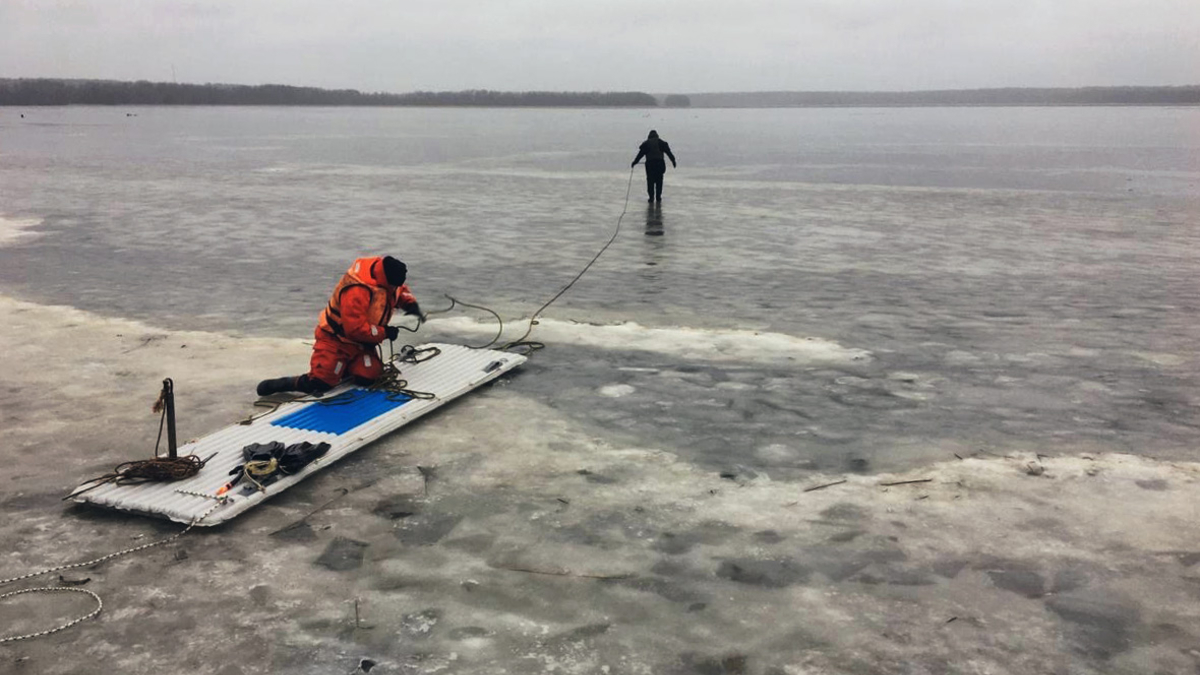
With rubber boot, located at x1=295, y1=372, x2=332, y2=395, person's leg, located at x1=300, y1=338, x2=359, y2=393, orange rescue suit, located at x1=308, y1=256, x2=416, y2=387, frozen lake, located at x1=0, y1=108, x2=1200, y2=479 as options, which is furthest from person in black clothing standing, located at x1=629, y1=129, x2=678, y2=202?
rubber boot, located at x1=295, y1=372, x2=332, y2=395

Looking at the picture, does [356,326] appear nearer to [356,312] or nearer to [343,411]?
[356,312]

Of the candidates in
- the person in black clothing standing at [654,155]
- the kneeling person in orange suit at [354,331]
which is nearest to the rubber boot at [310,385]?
the kneeling person in orange suit at [354,331]

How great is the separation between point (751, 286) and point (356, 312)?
18.1 feet

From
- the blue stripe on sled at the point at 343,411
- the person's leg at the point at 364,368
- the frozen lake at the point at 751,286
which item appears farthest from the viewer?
the person's leg at the point at 364,368

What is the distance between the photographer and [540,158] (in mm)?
34844

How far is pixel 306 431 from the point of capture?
18.6ft

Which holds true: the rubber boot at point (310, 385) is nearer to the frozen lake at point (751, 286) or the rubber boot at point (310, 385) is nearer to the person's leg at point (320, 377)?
the person's leg at point (320, 377)

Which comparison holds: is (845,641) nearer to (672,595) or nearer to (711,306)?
(672,595)

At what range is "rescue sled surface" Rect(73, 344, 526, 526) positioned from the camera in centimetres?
469

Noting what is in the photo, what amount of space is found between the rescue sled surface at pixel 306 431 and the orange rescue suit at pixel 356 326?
0.56 feet

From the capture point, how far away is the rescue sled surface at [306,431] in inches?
185

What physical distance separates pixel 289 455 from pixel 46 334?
185 inches

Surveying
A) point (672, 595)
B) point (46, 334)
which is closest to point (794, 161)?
point (46, 334)

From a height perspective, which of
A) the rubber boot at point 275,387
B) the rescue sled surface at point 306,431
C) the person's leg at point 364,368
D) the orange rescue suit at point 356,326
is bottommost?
the rescue sled surface at point 306,431
